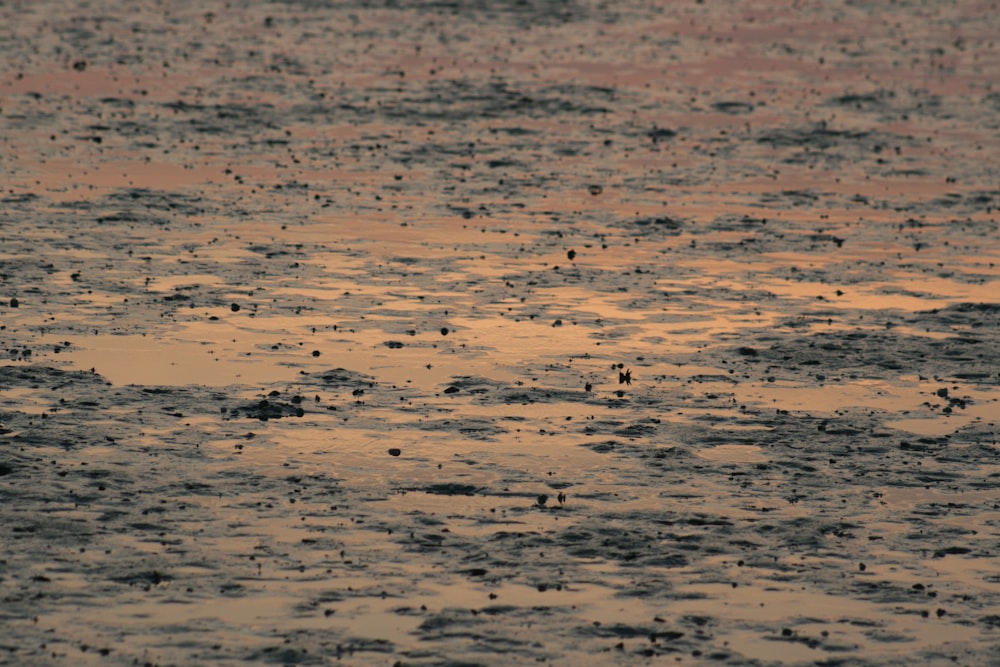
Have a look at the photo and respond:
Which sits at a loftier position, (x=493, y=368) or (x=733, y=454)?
(x=493, y=368)

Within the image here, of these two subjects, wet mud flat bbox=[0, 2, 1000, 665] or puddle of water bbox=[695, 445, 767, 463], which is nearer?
wet mud flat bbox=[0, 2, 1000, 665]

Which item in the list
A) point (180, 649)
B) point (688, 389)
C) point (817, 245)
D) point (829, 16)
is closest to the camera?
point (180, 649)

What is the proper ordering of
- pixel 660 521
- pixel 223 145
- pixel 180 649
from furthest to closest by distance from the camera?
1. pixel 223 145
2. pixel 660 521
3. pixel 180 649

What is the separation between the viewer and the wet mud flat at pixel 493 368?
9625 millimetres

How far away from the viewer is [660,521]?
429 inches

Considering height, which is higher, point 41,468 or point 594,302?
point 594,302

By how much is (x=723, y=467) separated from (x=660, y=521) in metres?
1.16

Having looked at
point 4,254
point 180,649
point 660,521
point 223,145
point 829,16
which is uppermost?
point 829,16

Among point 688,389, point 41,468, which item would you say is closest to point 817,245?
point 688,389

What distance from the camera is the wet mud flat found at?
962cm

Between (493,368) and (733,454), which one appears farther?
(493,368)

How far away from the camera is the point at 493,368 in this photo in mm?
13953

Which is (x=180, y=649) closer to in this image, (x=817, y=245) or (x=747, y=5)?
(x=817, y=245)

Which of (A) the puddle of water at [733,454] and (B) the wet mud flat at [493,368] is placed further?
(A) the puddle of water at [733,454]
